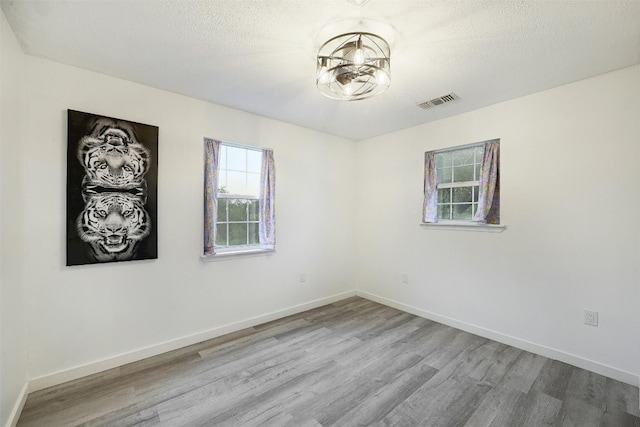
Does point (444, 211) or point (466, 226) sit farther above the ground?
point (444, 211)

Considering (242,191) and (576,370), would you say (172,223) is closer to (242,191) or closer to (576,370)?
(242,191)

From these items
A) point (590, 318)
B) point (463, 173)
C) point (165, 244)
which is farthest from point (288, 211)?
point (590, 318)

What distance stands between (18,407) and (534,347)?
13.8 feet

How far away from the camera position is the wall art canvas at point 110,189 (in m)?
2.19

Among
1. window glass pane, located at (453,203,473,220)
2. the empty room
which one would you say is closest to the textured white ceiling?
the empty room

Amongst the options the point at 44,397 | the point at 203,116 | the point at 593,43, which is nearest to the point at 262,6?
the point at 203,116

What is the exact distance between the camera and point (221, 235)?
10.3ft

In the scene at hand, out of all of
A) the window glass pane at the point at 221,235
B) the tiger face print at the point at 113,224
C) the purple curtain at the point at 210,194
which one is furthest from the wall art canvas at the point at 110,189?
the window glass pane at the point at 221,235

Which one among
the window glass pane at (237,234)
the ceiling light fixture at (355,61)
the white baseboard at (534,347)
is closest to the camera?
the ceiling light fixture at (355,61)

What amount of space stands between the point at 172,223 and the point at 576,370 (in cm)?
393

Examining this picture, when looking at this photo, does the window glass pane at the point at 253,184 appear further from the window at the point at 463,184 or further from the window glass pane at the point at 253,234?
the window at the point at 463,184

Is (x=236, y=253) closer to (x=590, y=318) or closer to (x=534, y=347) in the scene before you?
(x=534, y=347)

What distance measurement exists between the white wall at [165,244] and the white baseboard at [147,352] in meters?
0.02

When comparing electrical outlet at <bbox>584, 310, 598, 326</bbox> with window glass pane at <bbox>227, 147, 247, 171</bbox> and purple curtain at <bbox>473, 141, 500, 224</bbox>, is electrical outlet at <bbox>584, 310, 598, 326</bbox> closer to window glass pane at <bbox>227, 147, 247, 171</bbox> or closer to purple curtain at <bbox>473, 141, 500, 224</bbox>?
purple curtain at <bbox>473, 141, 500, 224</bbox>
